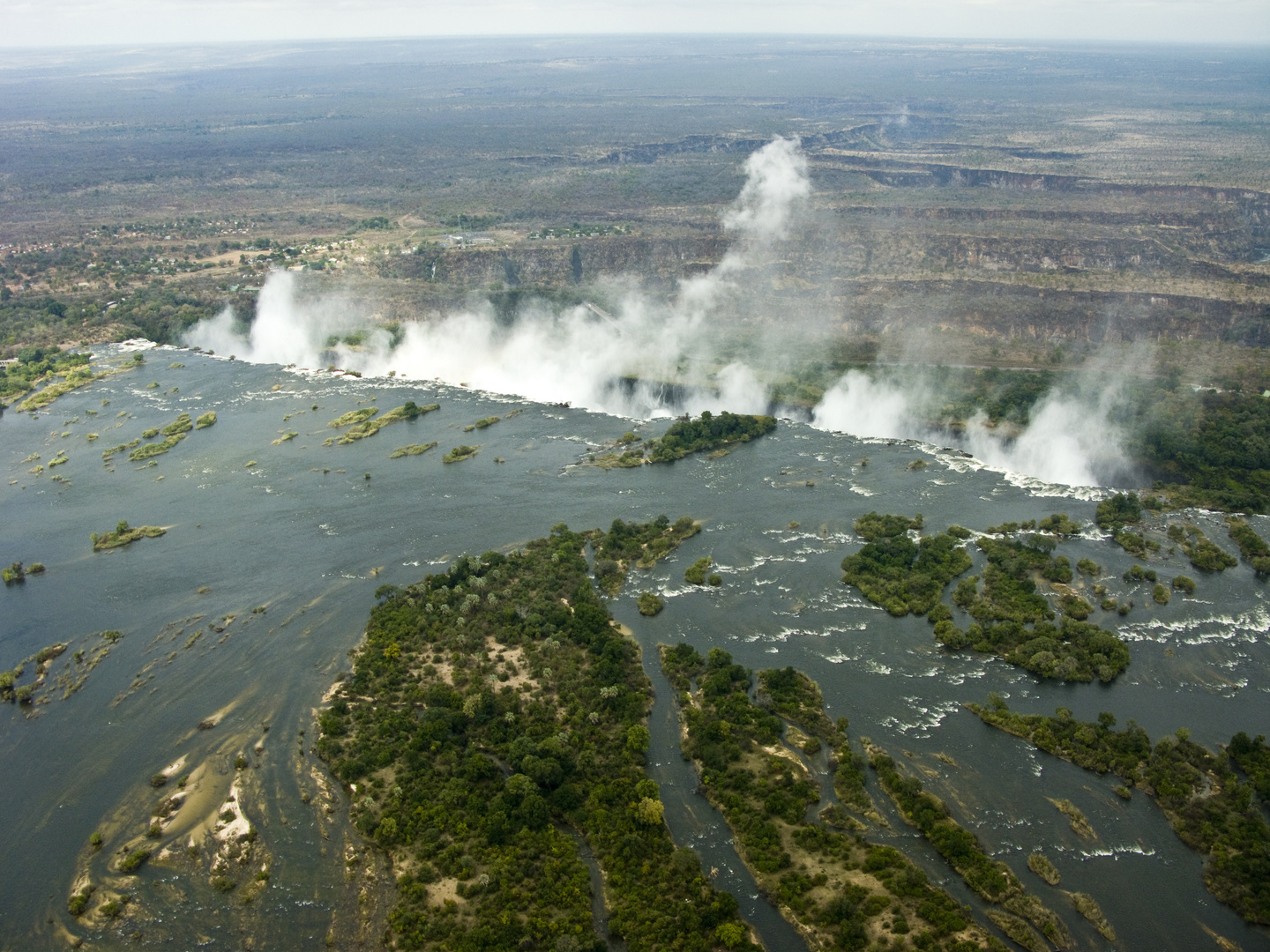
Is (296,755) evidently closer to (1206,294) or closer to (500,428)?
(500,428)

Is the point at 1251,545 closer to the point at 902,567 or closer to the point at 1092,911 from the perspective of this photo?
the point at 902,567

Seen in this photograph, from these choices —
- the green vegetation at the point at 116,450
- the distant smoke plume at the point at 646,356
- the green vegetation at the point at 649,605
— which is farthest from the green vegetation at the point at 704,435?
the green vegetation at the point at 116,450

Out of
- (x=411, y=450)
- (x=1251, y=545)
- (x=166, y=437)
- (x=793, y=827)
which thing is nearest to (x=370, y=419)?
(x=411, y=450)

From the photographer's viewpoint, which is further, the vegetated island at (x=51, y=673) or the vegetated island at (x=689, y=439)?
the vegetated island at (x=689, y=439)

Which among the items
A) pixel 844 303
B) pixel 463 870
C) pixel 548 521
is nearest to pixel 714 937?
pixel 463 870

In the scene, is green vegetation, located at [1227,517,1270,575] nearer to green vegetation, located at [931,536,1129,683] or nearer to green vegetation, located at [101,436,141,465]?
green vegetation, located at [931,536,1129,683]

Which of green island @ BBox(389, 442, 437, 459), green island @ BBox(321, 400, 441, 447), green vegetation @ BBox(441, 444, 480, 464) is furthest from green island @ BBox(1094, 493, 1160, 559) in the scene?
green island @ BBox(321, 400, 441, 447)

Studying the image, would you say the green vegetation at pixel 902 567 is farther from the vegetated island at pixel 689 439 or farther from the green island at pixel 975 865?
the vegetated island at pixel 689 439
